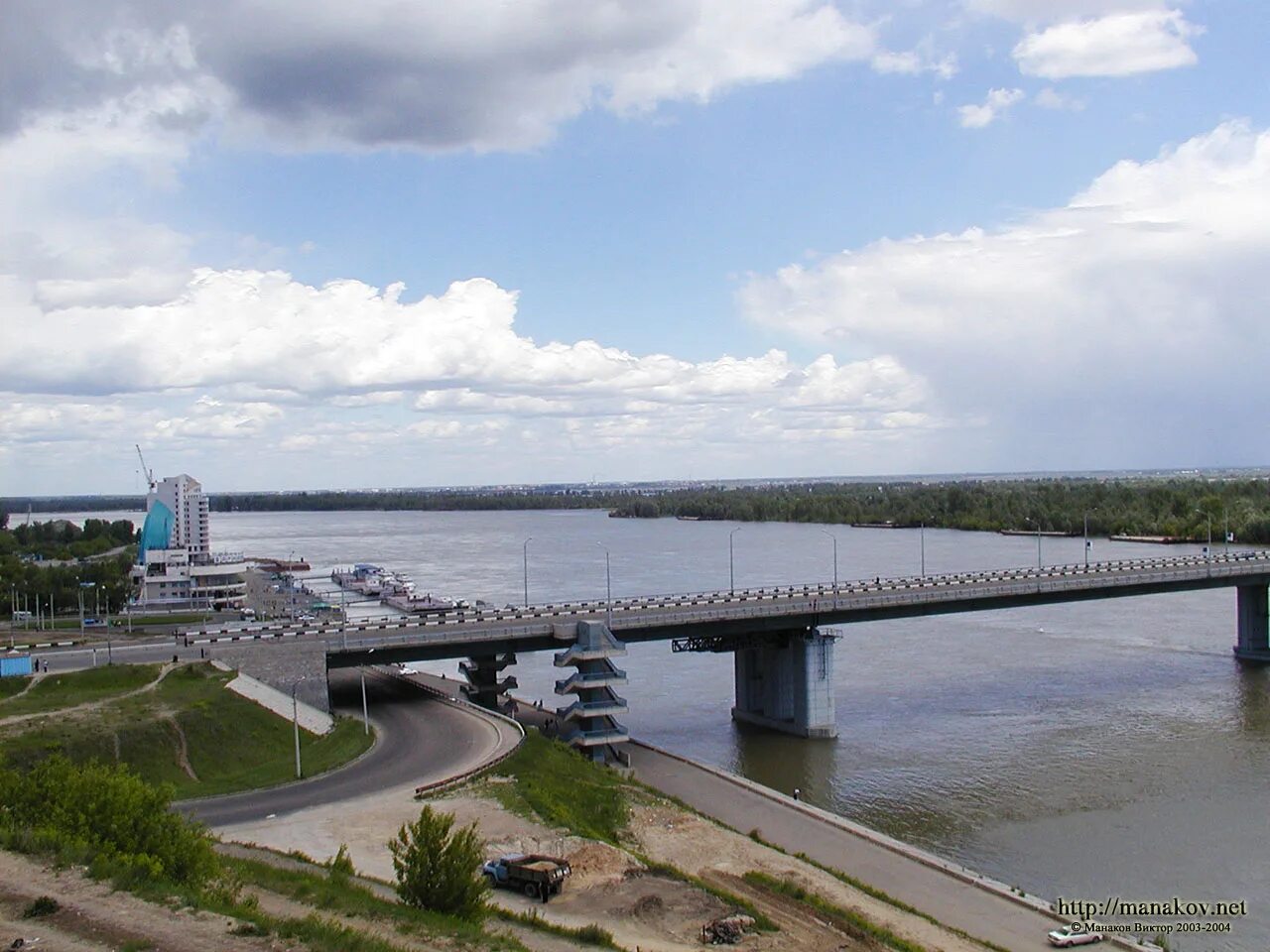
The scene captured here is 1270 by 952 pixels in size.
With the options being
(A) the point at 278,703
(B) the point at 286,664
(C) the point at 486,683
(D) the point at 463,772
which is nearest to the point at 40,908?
(D) the point at 463,772

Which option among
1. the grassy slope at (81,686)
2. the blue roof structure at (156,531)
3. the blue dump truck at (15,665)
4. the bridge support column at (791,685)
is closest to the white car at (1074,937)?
the bridge support column at (791,685)

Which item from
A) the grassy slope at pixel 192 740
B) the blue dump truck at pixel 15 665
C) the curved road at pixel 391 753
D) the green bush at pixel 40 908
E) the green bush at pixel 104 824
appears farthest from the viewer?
the blue dump truck at pixel 15 665

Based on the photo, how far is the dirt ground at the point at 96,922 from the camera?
18.9m

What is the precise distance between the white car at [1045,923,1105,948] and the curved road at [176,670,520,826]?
67.3 feet

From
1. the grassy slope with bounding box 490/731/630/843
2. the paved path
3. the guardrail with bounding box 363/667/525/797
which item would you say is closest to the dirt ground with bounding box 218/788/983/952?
the guardrail with bounding box 363/667/525/797

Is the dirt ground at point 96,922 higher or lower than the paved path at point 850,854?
higher

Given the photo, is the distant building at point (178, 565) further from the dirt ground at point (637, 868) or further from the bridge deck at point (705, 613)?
the dirt ground at point (637, 868)

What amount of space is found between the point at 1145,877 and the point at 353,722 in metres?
31.2

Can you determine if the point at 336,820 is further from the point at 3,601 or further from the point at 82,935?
the point at 3,601

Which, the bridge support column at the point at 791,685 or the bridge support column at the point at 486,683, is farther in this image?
the bridge support column at the point at 486,683

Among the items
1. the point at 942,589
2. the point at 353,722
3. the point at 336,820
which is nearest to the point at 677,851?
the point at 336,820

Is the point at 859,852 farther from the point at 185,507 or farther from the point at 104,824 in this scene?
the point at 185,507

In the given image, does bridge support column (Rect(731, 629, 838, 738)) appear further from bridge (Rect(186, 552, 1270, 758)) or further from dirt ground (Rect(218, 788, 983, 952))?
dirt ground (Rect(218, 788, 983, 952))

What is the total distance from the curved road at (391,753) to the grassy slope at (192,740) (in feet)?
3.91
